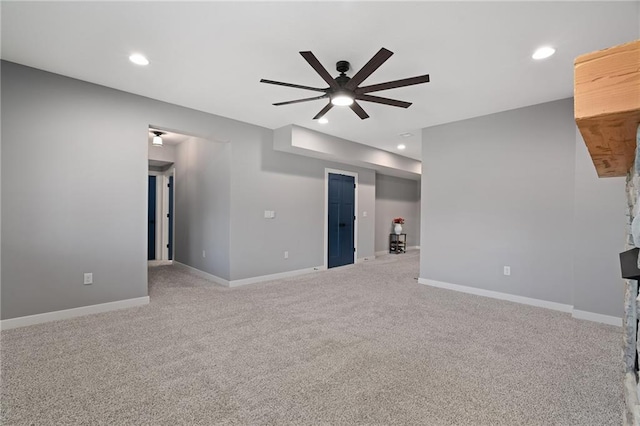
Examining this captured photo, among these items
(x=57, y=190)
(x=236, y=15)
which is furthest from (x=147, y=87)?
(x=236, y=15)

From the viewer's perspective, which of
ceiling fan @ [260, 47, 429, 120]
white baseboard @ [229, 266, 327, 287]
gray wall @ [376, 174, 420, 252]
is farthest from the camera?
gray wall @ [376, 174, 420, 252]

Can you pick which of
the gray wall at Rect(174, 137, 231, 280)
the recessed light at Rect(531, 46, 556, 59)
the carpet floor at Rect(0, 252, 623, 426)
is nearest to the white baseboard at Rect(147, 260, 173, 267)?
the gray wall at Rect(174, 137, 231, 280)

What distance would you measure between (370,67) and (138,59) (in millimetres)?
2190

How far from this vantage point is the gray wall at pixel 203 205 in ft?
15.6

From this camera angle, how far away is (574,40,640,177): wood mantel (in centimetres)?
69

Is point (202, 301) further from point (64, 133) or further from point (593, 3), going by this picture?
point (593, 3)

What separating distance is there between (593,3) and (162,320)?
4500 mm

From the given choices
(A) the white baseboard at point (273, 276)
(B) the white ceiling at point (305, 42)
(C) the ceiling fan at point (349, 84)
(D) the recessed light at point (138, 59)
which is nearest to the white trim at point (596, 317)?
(B) the white ceiling at point (305, 42)

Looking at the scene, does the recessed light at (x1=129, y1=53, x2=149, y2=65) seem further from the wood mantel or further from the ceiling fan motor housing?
the wood mantel

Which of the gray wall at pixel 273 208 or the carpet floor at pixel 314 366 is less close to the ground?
the gray wall at pixel 273 208

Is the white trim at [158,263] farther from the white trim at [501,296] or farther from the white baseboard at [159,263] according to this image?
the white trim at [501,296]

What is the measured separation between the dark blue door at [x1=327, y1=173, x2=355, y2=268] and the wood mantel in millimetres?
5371

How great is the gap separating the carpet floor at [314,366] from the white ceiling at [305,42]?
8.46ft

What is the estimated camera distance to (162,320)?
315 centimetres
